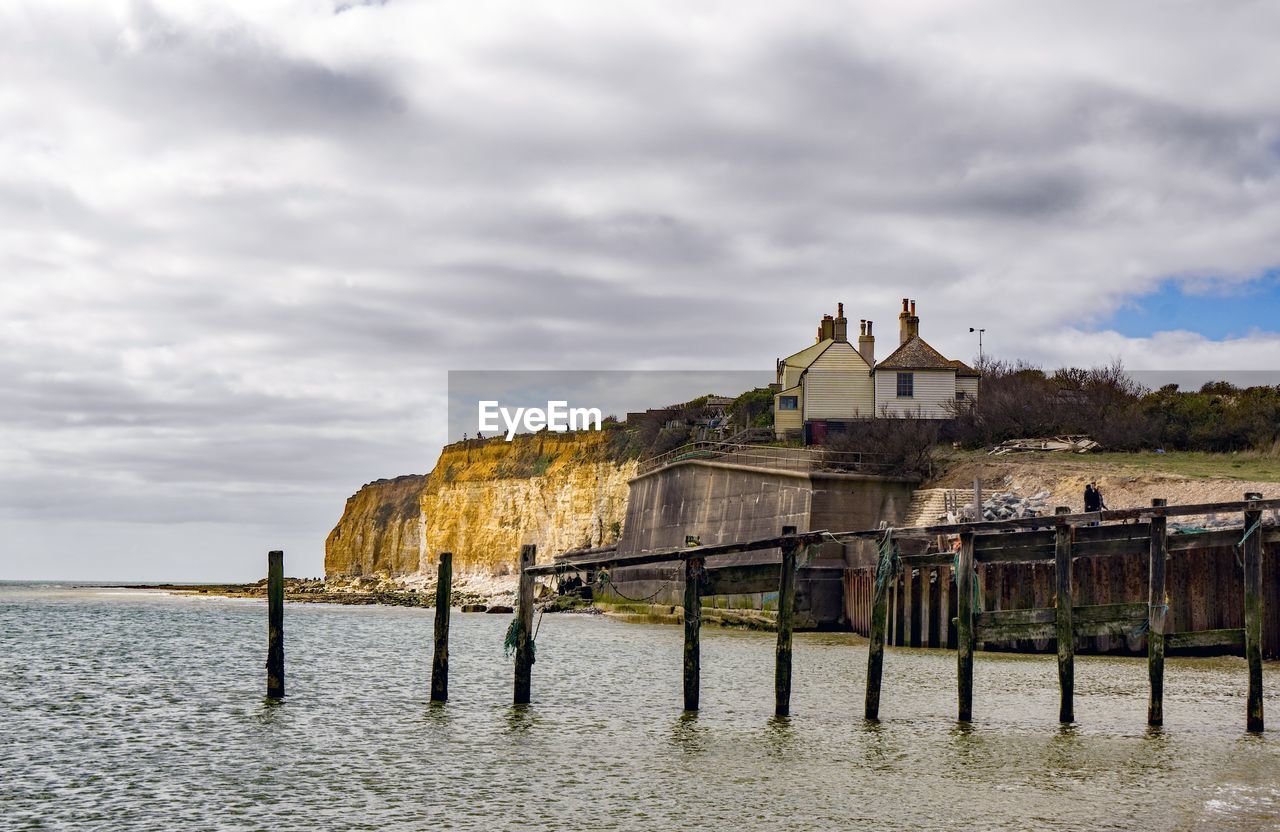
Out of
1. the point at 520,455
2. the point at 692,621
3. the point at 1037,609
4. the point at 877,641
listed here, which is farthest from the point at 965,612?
the point at 520,455

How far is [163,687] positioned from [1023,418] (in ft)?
133

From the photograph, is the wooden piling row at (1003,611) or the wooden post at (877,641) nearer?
the wooden piling row at (1003,611)

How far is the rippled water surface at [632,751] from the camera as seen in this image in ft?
39.6

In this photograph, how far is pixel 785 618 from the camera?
18344 mm

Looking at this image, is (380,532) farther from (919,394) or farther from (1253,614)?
(1253,614)

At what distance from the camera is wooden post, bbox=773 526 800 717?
18250mm

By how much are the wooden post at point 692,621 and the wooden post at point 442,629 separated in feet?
12.7

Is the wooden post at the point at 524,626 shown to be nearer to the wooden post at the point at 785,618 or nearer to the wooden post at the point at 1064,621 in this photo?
the wooden post at the point at 785,618

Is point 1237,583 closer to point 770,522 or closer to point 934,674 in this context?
point 934,674

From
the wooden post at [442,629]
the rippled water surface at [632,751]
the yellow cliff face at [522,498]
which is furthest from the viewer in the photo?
the yellow cliff face at [522,498]

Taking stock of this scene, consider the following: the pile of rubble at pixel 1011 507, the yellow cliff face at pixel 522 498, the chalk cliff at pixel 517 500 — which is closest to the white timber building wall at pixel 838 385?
the pile of rubble at pixel 1011 507

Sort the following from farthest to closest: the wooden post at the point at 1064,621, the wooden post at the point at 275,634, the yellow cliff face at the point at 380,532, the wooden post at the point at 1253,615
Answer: the yellow cliff face at the point at 380,532, the wooden post at the point at 275,634, the wooden post at the point at 1064,621, the wooden post at the point at 1253,615

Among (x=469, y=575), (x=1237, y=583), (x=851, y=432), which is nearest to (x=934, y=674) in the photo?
(x=1237, y=583)

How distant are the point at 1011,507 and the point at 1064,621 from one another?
21.8 meters
